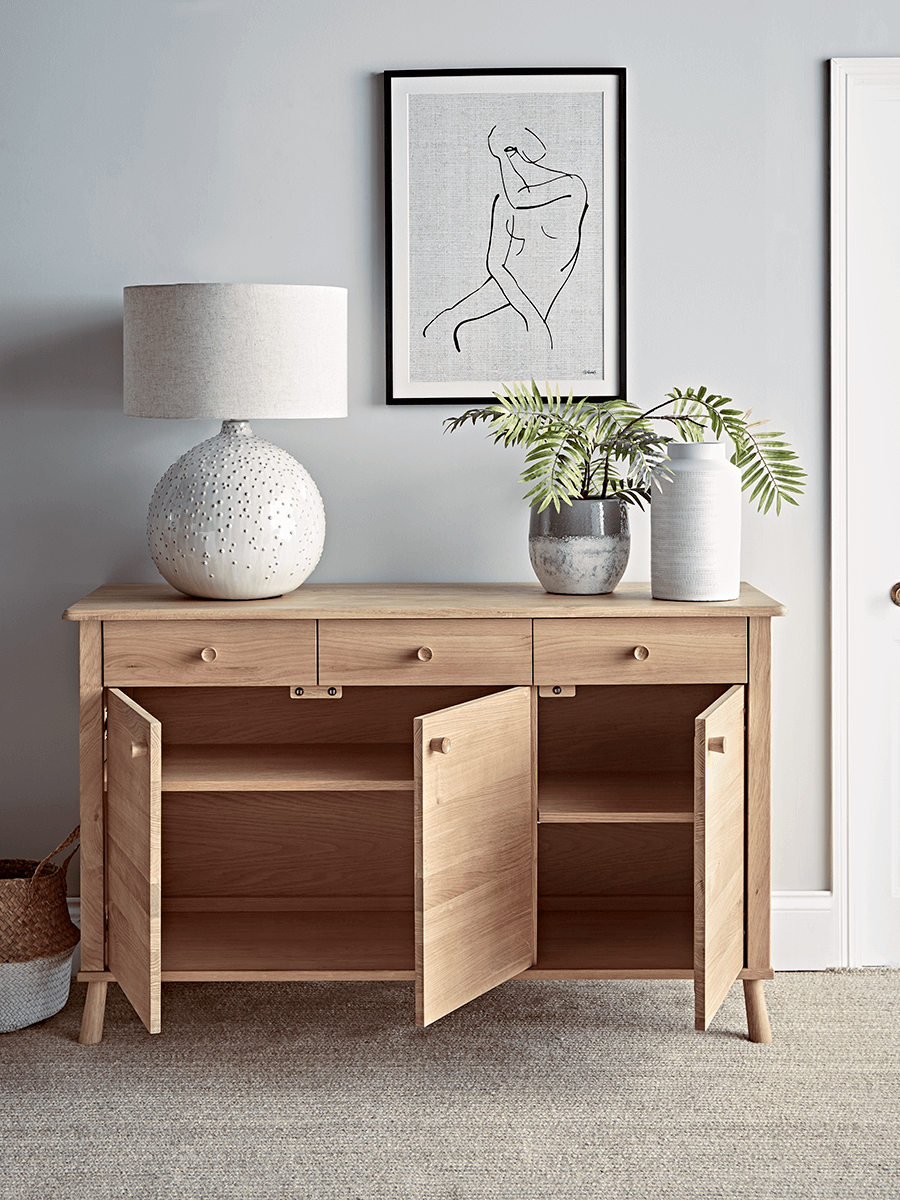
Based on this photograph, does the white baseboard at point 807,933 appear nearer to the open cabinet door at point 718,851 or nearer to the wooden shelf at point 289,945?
Result: the open cabinet door at point 718,851

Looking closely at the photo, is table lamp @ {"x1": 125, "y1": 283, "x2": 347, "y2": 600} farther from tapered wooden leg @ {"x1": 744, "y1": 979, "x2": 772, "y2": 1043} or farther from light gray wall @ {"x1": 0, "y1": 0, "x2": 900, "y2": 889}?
tapered wooden leg @ {"x1": 744, "y1": 979, "x2": 772, "y2": 1043}

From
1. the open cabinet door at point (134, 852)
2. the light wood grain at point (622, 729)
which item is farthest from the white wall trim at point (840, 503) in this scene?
the open cabinet door at point (134, 852)

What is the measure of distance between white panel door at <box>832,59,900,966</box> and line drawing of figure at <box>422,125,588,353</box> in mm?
571

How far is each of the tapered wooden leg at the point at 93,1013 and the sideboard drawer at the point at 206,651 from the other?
589 millimetres

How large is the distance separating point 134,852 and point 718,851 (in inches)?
40.2

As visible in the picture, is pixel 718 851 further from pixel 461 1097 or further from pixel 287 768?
pixel 287 768

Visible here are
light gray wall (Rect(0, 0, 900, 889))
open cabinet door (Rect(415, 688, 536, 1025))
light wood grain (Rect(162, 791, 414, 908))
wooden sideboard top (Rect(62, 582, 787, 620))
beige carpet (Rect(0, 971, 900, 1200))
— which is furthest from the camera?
light wood grain (Rect(162, 791, 414, 908))

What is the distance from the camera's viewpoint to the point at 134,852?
6.66 feet

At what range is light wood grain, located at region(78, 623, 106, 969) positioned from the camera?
217 centimetres

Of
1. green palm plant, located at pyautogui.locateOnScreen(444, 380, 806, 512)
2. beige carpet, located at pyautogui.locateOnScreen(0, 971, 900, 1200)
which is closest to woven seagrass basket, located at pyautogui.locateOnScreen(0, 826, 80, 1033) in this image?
beige carpet, located at pyautogui.locateOnScreen(0, 971, 900, 1200)

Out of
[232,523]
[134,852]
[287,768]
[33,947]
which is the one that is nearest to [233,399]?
[232,523]

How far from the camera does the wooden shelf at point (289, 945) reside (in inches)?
86.8

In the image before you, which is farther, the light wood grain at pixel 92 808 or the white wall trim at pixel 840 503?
the white wall trim at pixel 840 503

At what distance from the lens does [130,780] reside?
6.70ft
